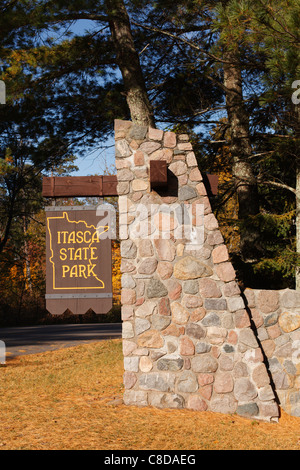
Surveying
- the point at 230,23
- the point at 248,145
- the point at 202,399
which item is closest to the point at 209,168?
the point at 248,145

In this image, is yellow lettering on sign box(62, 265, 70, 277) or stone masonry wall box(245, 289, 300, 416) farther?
yellow lettering on sign box(62, 265, 70, 277)

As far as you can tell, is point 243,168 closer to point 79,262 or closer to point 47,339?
point 79,262

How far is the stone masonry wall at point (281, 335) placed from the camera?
5797mm

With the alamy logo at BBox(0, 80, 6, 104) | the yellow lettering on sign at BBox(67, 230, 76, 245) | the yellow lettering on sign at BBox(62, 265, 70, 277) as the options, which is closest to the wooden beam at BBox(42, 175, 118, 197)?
the yellow lettering on sign at BBox(67, 230, 76, 245)

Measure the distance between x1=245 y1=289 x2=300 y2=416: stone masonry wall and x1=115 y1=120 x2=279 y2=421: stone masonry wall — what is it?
0.89 feet

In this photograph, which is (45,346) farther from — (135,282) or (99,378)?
(135,282)

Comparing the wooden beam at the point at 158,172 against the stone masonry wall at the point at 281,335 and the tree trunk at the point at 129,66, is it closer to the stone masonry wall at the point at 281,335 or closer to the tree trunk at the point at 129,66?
the stone masonry wall at the point at 281,335

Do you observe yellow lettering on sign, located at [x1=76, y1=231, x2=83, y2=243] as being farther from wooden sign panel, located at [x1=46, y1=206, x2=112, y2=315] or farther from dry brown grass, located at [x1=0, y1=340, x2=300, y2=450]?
dry brown grass, located at [x1=0, y1=340, x2=300, y2=450]

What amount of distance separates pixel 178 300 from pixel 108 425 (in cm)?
172

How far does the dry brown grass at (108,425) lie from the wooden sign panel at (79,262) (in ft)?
Answer: 4.37

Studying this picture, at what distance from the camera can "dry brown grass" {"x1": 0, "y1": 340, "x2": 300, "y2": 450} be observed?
187 inches

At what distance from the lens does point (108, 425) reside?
17.1 feet

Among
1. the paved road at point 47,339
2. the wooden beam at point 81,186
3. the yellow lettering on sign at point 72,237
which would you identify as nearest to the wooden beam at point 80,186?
the wooden beam at point 81,186

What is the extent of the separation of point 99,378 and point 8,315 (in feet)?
52.7
